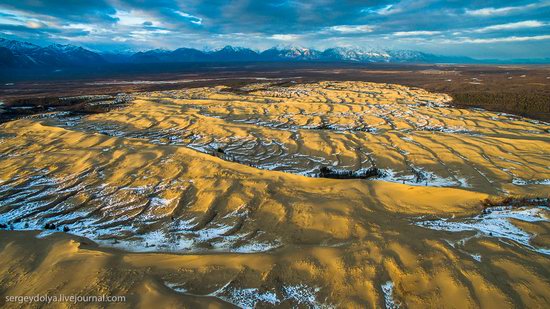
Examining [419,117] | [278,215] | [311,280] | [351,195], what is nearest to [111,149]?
[278,215]

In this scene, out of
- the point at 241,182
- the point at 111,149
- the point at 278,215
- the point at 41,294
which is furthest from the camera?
the point at 111,149

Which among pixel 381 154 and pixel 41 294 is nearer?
pixel 41 294

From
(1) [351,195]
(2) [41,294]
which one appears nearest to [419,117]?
(1) [351,195]

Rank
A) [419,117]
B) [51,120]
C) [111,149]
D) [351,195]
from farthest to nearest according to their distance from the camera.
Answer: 1. [419,117]
2. [51,120]
3. [111,149]
4. [351,195]

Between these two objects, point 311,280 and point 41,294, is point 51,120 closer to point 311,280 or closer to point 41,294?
point 41,294

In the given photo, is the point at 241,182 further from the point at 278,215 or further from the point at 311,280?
the point at 311,280

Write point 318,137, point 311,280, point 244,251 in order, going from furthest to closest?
1. point 318,137
2. point 244,251
3. point 311,280
